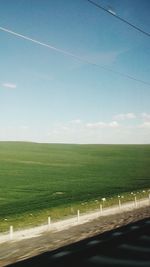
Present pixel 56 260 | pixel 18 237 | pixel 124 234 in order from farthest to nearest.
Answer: pixel 18 237 → pixel 124 234 → pixel 56 260

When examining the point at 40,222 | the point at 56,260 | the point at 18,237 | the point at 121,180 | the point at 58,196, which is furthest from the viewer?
the point at 121,180

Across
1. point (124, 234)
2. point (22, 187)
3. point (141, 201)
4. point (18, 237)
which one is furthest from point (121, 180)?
point (124, 234)

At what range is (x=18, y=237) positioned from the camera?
889 inches

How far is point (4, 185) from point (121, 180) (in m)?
23.4

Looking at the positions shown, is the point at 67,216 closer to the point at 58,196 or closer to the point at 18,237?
the point at 18,237

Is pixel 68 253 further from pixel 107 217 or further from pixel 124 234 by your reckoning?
pixel 107 217

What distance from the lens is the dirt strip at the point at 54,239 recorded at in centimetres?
1739

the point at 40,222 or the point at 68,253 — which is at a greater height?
the point at 68,253

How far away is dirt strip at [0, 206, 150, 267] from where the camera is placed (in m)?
17.4

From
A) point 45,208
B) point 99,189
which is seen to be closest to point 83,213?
point 45,208

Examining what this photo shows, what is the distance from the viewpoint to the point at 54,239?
21.4m

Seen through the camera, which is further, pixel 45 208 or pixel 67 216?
pixel 45 208

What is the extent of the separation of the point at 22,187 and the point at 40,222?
24372 mm

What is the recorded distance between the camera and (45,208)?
116 feet
